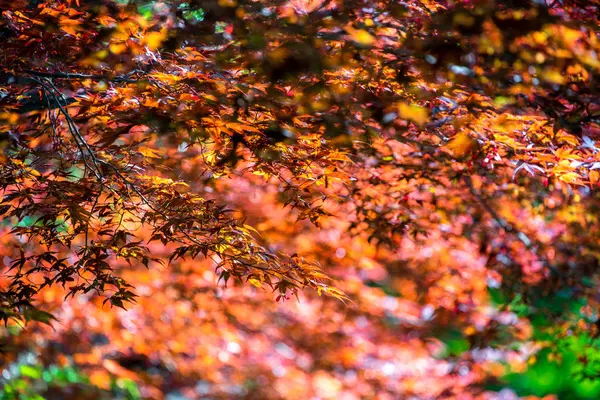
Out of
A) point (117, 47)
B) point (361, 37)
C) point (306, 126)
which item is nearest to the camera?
point (361, 37)

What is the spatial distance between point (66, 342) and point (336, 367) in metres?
3.22

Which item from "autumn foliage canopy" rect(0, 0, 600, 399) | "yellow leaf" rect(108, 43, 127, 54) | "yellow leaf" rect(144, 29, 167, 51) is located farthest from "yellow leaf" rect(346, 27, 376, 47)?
"yellow leaf" rect(108, 43, 127, 54)

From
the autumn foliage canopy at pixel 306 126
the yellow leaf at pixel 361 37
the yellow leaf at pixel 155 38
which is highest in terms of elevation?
the yellow leaf at pixel 361 37

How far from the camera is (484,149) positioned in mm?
2463

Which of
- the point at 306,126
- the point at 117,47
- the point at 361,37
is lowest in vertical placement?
the point at 306,126

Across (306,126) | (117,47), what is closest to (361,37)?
(306,126)

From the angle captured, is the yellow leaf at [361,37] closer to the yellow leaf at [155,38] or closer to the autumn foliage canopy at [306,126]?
the autumn foliage canopy at [306,126]

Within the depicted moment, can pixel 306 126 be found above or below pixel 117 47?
below

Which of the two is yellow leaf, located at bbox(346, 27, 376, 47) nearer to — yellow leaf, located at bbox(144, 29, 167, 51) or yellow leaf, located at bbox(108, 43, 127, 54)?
yellow leaf, located at bbox(144, 29, 167, 51)

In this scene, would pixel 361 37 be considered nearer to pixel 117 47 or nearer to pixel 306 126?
pixel 306 126

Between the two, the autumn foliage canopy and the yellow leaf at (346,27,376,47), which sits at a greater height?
the yellow leaf at (346,27,376,47)

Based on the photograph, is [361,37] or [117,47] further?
[117,47]

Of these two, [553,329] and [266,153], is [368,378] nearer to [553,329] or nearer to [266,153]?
[553,329]

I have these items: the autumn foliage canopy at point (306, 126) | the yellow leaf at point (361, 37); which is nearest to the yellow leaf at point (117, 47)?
the autumn foliage canopy at point (306, 126)
